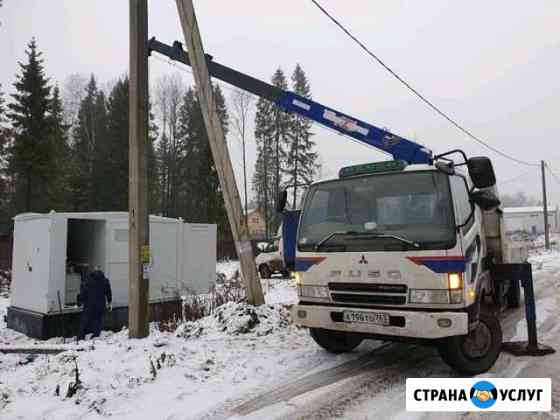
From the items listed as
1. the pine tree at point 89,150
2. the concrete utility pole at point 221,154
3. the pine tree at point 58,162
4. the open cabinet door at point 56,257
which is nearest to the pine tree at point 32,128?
the pine tree at point 58,162

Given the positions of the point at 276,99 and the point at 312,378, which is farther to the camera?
the point at 276,99

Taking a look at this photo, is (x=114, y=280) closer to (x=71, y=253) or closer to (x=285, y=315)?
(x=71, y=253)

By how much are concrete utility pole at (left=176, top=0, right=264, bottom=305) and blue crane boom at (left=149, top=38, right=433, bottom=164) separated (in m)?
2.19

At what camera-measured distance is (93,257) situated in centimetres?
1211

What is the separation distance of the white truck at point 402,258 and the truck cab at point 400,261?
11 millimetres

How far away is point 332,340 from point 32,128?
2952cm

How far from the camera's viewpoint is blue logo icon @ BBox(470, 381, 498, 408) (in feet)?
14.3

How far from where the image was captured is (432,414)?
13.5 ft

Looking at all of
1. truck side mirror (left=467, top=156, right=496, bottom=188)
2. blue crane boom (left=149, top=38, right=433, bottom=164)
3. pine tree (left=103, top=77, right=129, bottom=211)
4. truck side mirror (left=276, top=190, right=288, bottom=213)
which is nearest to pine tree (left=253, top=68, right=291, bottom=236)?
pine tree (left=103, top=77, right=129, bottom=211)

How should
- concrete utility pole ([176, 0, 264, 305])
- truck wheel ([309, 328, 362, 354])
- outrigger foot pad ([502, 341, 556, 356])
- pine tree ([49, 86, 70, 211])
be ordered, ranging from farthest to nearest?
pine tree ([49, 86, 70, 211])
concrete utility pole ([176, 0, 264, 305])
truck wheel ([309, 328, 362, 354])
outrigger foot pad ([502, 341, 556, 356])

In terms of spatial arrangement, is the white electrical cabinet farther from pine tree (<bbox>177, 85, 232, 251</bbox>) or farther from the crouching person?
pine tree (<bbox>177, 85, 232, 251</bbox>)

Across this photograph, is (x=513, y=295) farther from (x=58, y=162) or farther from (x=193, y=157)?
(x=193, y=157)

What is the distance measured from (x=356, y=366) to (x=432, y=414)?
63.1 inches

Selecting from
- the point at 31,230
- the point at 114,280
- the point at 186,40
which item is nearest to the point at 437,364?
the point at 186,40
